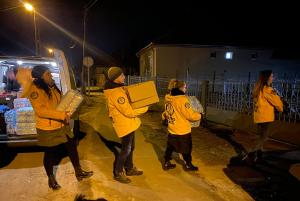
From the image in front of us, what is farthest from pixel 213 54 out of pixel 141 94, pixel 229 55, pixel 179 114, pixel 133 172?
pixel 141 94

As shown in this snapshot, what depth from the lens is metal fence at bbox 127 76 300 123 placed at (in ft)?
24.1

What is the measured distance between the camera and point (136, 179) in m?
4.93

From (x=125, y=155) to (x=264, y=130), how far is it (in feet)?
8.79

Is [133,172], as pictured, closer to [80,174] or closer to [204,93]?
[80,174]

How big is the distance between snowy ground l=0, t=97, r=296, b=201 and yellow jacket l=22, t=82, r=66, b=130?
989 mm

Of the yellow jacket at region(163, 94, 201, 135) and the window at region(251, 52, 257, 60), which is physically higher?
the window at region(251, 52, 257, 60)

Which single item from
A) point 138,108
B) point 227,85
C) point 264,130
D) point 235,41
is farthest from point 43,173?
point 235,41

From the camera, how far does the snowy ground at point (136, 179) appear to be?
14.1 feet

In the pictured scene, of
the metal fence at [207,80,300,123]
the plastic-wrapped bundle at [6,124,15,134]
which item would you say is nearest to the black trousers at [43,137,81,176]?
the plastic-wrapped bundle at [6,124,15,134]

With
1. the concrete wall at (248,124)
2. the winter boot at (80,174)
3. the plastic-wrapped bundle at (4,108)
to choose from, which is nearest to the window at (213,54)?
the concrete wall at (248,124)

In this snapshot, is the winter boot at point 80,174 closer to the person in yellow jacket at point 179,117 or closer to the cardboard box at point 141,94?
the cardboard box at point 141,94

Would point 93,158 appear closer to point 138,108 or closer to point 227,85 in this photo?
point 138,108

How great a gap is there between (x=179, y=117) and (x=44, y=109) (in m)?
2.13

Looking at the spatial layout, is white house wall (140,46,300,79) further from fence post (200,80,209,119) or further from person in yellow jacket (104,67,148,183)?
person in yellow jacket (104,67,148,183)
